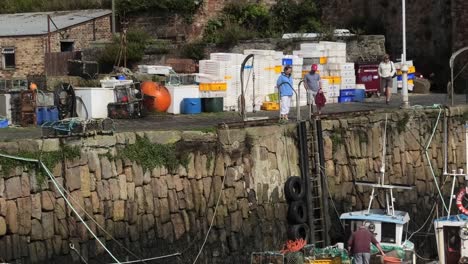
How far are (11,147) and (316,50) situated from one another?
14093 millimetres

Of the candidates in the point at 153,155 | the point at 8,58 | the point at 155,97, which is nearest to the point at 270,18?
the point at 8,58

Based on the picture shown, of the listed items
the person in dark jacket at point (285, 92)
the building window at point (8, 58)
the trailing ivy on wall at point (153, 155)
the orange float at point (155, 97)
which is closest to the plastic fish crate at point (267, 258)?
the trailing ivy on wall at point (153, 155)

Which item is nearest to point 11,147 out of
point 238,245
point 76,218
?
point 76,218

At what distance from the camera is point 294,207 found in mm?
20125

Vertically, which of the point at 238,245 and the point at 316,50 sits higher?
the point at 316,50

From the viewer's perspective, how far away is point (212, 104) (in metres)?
24.8

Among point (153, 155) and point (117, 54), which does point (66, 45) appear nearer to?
point (117, 54)

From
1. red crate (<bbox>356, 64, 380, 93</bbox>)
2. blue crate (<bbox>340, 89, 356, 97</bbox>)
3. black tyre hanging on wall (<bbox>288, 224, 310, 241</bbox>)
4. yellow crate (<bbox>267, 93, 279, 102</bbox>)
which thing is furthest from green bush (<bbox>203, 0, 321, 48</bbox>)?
black tyre hanging on wall (<bbox>288, 224, 310, 241</bbox>)

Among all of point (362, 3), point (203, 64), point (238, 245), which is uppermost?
point (362, 3)

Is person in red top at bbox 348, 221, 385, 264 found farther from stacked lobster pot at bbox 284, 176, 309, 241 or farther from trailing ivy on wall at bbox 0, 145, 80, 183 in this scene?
trailing ivy on wall at bbox 0, 145, 80, 183

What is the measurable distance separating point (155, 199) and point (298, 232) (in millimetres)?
3648

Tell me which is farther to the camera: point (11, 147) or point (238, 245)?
point (238, 245)

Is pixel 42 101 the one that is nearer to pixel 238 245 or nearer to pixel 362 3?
pixel 238 245

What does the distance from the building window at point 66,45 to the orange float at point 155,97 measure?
12.1m
